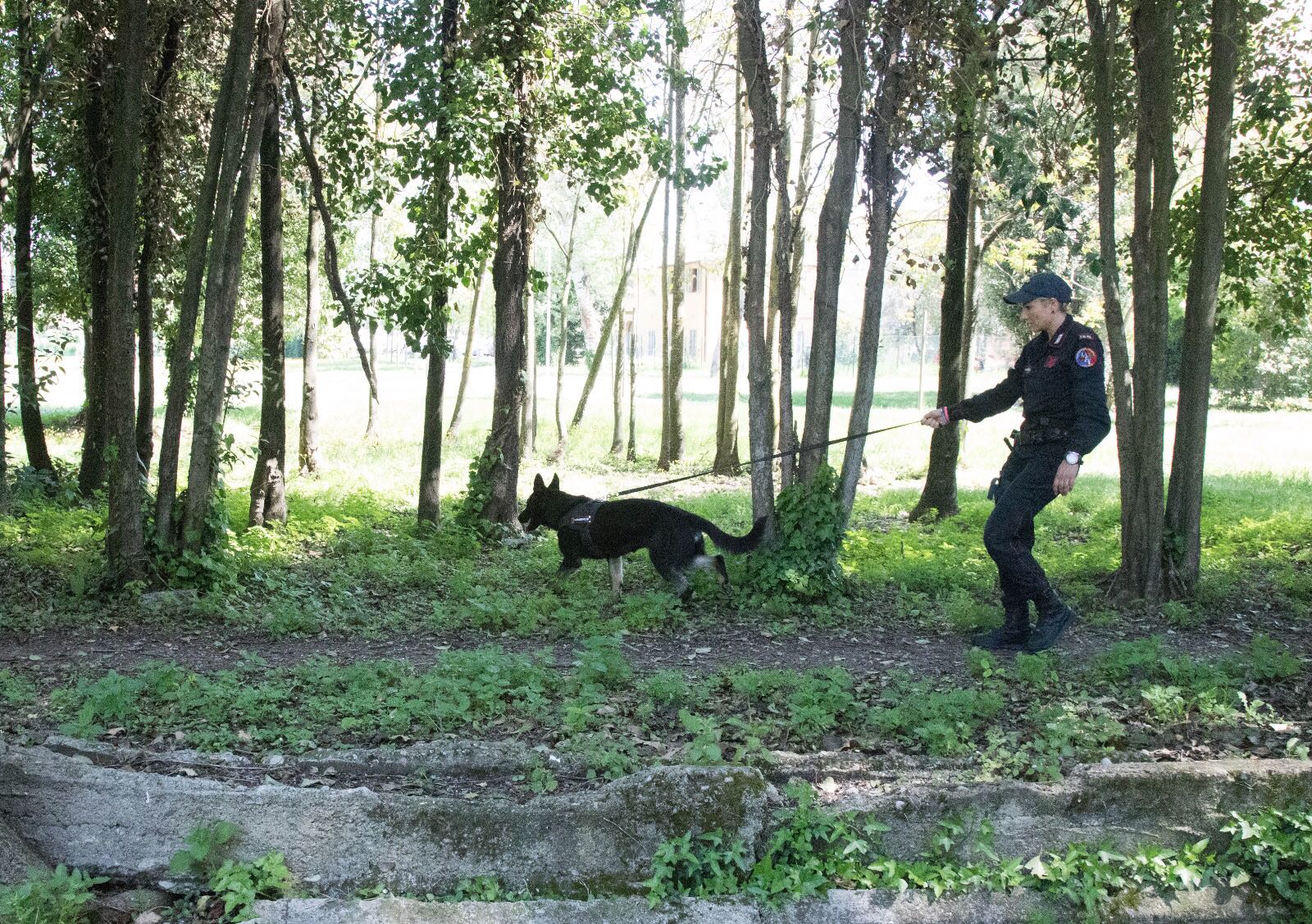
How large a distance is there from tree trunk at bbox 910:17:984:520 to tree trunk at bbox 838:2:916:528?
1.95ft

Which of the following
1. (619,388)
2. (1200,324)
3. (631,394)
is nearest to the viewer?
(1200,324)

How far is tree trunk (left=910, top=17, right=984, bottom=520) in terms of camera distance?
29.6 feet

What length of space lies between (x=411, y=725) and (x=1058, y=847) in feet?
11.0

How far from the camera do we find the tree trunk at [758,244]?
873 cm

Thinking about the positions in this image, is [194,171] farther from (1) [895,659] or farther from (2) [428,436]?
(1) [895,659]

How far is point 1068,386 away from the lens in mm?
6504

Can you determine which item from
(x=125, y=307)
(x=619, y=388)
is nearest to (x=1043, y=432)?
(x=125, y=307)

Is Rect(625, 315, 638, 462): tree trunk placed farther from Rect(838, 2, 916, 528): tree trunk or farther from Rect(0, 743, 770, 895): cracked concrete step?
Rect(0, 743, 770, 895): cracked concrete step

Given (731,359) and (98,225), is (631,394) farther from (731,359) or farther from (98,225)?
(98,225)

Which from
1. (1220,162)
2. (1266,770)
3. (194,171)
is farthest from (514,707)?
(194,171)

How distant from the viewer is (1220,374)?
36500 millimetres

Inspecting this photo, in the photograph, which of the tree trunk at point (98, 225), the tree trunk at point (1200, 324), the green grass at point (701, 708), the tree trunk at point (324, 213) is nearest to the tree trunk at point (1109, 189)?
the tree trunk at point (1200, 324)

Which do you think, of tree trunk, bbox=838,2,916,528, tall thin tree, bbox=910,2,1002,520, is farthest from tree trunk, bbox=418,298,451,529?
tall thin tree, bbox=910,2,1002,520

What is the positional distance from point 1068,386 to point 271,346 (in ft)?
29.4
